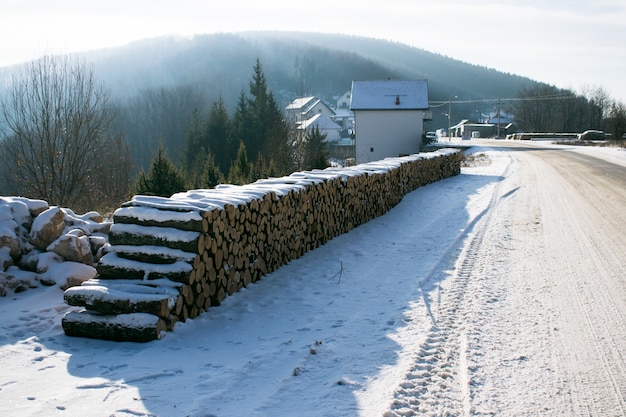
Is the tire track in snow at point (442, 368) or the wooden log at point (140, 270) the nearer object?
the tire track in snow at point (442, 368)

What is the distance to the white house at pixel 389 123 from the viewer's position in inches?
2028

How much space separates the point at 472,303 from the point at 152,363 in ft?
12.7

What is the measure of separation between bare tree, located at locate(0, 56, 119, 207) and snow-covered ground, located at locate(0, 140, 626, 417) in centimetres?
1154

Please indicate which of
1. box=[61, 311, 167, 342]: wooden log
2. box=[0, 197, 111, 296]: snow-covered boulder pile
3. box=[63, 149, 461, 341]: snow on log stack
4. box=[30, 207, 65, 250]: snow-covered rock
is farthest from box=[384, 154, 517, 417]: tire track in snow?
box=[30, 207, 65, 250]: snow-covered rock

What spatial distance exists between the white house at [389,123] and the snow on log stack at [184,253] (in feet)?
141

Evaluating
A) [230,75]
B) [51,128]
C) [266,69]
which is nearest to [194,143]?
[51,128]

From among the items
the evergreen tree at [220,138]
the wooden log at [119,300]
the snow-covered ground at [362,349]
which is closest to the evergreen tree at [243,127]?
the evergreen tree at [220,138]

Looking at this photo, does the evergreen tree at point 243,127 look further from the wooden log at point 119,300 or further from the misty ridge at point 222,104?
the wooden log at point 119,300

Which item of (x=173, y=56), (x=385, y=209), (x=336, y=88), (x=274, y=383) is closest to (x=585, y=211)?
(x=385, y=209)

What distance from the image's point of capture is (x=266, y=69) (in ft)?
508

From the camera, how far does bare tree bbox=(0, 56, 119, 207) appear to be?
54.9 ft

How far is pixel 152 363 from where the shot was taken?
495 cm

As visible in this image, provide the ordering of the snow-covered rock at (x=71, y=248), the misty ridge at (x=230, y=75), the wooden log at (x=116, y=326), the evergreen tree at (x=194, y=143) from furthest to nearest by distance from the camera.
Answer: the misty ridge at (x=230, y=75), the evergreen tree at (x=194, y=143), the snow-covered rock at (x=71, y=248), the wooden log at (x=116, y=326)

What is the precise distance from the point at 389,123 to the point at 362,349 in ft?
158
